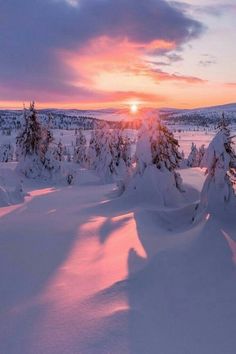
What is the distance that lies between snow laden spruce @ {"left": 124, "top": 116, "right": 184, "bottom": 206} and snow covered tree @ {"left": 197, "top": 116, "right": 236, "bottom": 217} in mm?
6427

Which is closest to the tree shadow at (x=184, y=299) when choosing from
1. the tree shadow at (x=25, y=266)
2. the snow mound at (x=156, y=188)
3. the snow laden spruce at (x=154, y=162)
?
the tree shadow at (x=25, y=266)

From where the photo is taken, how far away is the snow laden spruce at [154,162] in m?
19.9

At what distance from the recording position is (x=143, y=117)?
21.0 metres

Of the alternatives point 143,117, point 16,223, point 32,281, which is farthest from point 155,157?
point 32,281

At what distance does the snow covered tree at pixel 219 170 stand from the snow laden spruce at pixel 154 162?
6427 mm

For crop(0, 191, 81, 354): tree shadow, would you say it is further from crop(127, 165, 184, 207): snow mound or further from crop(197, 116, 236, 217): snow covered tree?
crop(127, 165, 184, 207): snow mound

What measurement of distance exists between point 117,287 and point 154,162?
44.3ft

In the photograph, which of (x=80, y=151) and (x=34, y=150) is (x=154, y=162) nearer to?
(x=34, y=150)

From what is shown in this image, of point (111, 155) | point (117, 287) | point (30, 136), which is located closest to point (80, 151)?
point (111, 155)

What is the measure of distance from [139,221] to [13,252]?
15.6ft

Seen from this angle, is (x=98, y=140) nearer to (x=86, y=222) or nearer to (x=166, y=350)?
(x=86, y=222)

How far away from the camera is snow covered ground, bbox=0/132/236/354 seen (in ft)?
19.2

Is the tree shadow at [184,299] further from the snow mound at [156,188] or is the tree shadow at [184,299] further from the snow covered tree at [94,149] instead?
the snow covered tree at [94,149]

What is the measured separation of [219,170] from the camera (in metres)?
13.1
